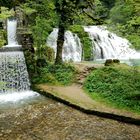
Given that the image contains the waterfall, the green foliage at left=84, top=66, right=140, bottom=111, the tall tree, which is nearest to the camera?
the green foliage at left=84, top=66, right=140, bottom=111

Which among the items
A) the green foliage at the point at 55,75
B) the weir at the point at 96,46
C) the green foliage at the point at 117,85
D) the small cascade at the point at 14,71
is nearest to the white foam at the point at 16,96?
the small cascade at the point at 14,71

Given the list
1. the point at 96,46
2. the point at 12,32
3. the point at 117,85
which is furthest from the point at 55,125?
the point at 96,46

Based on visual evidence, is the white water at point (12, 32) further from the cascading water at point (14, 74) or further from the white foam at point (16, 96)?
the white foam at point (16, 96)

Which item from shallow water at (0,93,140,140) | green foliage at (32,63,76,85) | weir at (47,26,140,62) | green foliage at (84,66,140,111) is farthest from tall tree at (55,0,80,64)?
weir at (47,26,140,62)

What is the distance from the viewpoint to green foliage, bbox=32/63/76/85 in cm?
1559

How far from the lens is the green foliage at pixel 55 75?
15.6m

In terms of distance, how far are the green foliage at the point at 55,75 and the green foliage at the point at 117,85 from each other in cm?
109

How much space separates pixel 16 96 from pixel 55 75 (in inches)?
94.7

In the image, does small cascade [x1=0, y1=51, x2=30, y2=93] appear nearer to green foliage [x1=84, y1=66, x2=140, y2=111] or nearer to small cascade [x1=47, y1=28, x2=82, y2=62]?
green foliage [x1=84, y1=66, x2=140, y2=111]

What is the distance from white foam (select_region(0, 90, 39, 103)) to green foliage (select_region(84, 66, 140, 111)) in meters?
2.44

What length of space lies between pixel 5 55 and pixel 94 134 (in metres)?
7.26

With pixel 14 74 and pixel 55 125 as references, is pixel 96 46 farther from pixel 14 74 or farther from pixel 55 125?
pixel 55 125

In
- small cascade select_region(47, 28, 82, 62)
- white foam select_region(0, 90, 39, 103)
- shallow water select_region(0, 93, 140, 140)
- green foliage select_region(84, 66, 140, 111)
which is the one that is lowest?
shallow water select_region(0, 93, 140, 140)

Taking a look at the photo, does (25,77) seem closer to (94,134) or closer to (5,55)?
(5,55)
